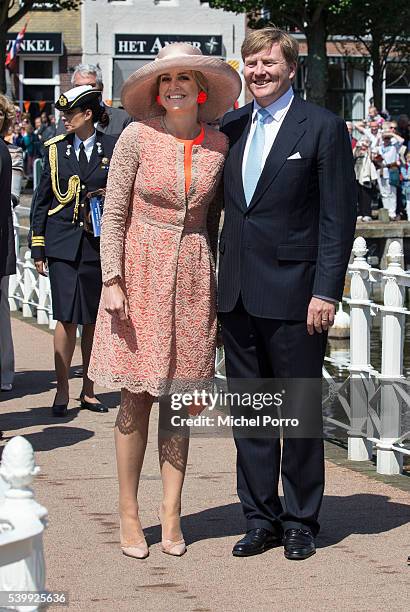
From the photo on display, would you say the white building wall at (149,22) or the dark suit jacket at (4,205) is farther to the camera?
the white building wall at (149,22)

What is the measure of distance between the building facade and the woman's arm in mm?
38963

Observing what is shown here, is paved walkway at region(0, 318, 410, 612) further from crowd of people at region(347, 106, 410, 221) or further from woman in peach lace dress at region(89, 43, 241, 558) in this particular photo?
crowd of people at region(347, 106, 410, 221)

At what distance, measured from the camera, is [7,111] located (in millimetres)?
8562

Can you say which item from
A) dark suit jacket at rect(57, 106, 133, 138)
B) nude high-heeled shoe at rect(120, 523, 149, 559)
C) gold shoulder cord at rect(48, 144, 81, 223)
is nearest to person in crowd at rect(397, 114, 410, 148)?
dark suit jacket at rect(57, 106, 133, 138)

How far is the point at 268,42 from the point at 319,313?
3.48ft

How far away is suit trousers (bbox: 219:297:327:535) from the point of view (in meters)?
5.92

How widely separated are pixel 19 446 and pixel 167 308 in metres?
2.11

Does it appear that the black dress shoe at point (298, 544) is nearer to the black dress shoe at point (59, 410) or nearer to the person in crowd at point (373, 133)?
the black dress shoe at point (59, 410)

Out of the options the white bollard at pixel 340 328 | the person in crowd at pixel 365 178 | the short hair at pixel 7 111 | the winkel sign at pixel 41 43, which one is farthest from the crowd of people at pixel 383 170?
the winkel sign at pixel 41 43

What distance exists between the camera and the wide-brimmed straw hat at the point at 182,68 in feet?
19.0

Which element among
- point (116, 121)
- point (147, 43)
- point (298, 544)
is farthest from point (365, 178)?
point (147, 43)

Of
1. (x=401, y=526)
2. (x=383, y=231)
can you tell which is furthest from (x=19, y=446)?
(x=383, y=231)

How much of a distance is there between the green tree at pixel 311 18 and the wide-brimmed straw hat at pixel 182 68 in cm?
2806

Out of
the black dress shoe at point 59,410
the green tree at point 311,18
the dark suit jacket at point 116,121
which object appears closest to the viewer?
the black dress shoe at point 59,410
